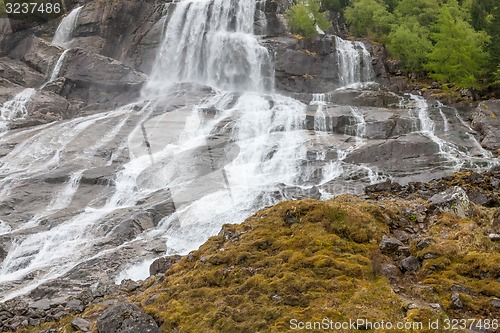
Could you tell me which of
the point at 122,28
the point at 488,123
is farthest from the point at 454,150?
the point at 122,28

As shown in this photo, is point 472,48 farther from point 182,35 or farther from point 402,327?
point 402,327

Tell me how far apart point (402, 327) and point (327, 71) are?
3621 cm

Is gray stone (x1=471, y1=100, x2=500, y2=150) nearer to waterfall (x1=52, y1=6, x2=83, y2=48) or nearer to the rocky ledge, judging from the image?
the rocky ledge

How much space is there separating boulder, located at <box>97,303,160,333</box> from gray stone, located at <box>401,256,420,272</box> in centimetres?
485

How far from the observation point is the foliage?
43.4 metres

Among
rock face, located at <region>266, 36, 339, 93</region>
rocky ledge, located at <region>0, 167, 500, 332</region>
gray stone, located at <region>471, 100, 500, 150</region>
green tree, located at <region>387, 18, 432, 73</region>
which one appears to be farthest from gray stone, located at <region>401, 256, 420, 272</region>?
green tree, located at <region>387, 18, 432, 73</region>

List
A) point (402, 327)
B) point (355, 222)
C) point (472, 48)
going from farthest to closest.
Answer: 1. point (472, 48)
2. point (355, 222)
3. point (402, 327)

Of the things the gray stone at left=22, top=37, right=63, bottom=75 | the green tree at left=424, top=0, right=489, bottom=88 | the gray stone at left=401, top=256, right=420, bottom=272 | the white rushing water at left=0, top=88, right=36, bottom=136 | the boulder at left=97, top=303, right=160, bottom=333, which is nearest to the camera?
the boulder at left=97, top=303, right=160, bottom=333

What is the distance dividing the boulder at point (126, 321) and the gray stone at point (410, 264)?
4.85 meters

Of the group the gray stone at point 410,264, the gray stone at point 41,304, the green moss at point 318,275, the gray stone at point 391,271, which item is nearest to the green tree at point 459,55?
the green moss at point 318,275

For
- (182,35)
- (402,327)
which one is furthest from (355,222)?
(182,35)

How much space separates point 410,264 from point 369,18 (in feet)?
141

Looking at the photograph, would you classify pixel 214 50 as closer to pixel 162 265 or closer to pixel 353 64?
pixel 353 64

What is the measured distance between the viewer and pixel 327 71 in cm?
4088
